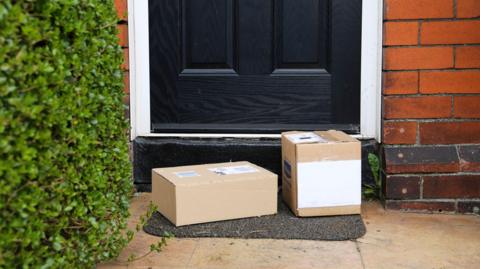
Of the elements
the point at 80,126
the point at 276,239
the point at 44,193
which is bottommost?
the point at 276,239

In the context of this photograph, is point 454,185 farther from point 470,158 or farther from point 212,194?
point 212,194

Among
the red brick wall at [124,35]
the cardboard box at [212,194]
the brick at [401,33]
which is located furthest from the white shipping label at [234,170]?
the brick at [401,33]

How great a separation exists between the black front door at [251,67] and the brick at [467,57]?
1.53 ft

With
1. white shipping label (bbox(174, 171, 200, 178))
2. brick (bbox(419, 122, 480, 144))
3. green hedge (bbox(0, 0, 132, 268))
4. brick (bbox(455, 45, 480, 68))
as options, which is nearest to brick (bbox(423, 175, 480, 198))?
brick (bbox(419, 122, 480, 144))

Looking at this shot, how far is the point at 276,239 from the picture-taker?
103 inches

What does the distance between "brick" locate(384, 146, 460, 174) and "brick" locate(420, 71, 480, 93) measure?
0.82 ft

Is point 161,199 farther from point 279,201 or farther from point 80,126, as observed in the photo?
point 80,126

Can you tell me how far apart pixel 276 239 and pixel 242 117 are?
860mm

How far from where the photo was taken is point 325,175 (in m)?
2.84

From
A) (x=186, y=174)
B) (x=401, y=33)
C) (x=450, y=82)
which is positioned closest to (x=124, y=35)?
(x=186, y=174)

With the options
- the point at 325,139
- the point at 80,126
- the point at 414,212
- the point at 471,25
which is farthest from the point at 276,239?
the point at 471,25

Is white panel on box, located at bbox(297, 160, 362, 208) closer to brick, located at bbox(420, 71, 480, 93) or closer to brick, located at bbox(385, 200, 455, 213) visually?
brick, located at bbox(385, 200, 455, 213)

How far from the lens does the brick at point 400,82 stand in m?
3.01

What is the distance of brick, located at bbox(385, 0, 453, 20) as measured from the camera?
2.95m
